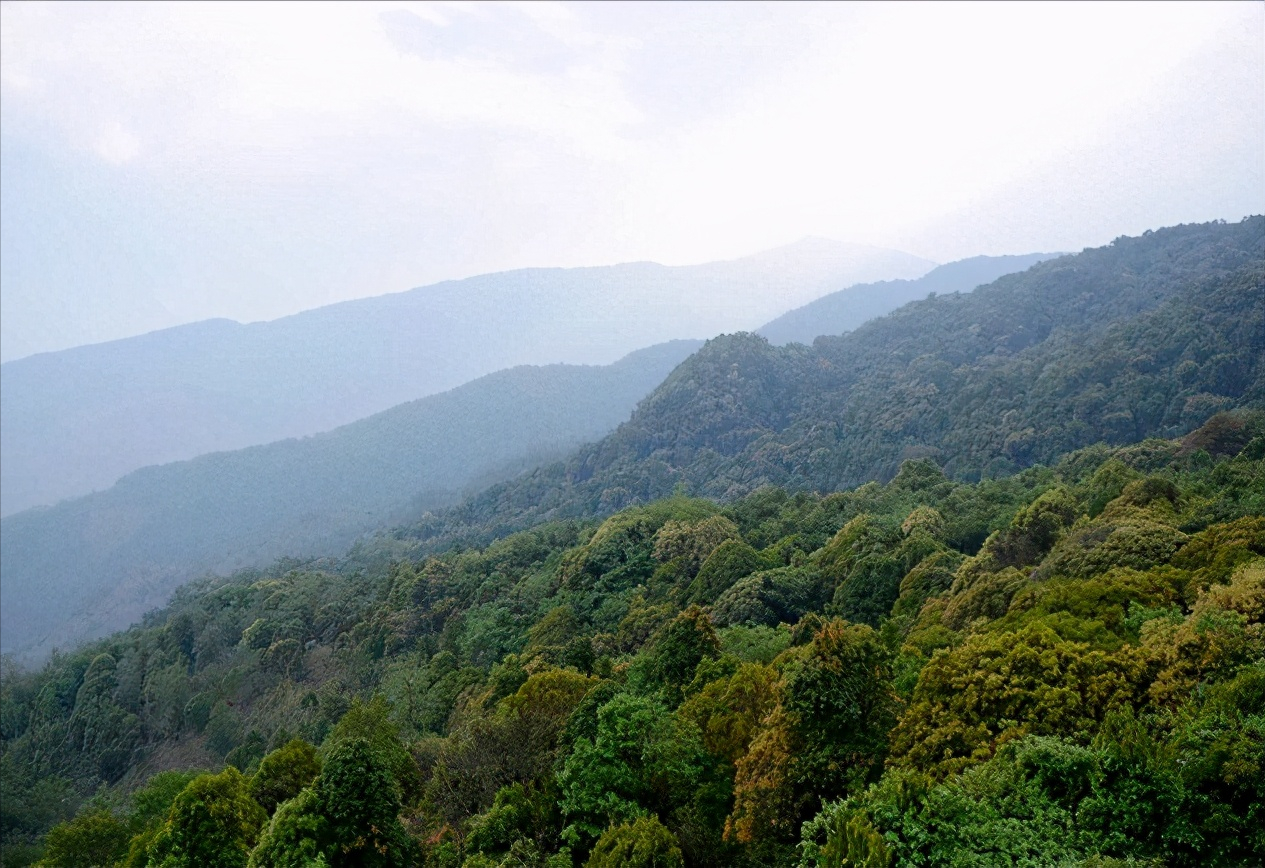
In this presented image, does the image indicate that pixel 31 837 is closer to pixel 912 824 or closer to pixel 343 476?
pixel 912 824

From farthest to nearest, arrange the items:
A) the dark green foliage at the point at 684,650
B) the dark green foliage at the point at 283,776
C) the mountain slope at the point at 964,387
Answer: the mountain slope at the point at 964,387
the dark green foliage at the point at 684,650
the dark green foliage at the point at 283,776

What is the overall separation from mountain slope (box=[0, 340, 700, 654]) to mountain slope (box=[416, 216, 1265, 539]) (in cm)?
4821

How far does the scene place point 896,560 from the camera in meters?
32.5

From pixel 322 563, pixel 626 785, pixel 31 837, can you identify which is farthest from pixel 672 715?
pixel 322 563

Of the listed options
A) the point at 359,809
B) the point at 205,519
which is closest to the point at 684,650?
the point at 359,809

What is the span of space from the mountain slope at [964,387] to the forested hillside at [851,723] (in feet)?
133

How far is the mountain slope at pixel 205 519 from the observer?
5945 inches

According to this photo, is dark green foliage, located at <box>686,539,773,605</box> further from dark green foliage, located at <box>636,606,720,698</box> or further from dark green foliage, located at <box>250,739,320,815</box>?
dark green foliage, located at <box>250,739,320,815</box>

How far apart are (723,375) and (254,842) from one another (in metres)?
114

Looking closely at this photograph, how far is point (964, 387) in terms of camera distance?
10419 centimetres

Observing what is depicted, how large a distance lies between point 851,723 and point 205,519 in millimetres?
193378

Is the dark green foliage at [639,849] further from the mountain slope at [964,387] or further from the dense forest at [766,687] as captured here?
the mountain slope at [964,387]

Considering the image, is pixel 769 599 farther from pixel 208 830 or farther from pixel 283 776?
pixel 208 830

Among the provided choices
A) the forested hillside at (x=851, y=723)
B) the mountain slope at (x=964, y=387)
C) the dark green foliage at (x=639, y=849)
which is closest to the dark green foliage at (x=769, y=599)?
the forested hillside at (x=851, y=723)
